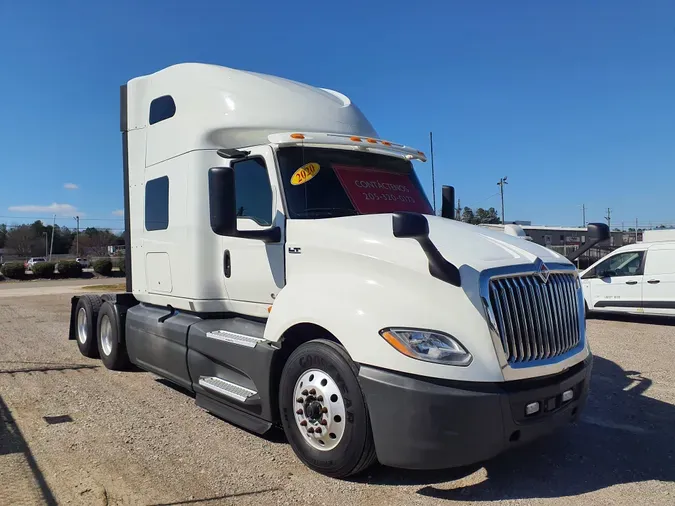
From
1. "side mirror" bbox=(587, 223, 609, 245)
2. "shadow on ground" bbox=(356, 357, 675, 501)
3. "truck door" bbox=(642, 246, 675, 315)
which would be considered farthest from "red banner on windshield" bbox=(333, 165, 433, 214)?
"truck door" bbox=(642, 246, 675, 315)

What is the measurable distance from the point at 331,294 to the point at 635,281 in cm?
1042

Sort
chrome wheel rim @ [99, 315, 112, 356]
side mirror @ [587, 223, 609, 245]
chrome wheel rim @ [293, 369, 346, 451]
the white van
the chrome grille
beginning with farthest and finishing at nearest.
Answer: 1. the white van
2. chrome wheel rim @ [99, 315, 112, 356]
3. side mirror @ [587, 223, 609, 245]
4. chrome wheel rim @ [293, 369, 346, 451]
5. the chrome grille

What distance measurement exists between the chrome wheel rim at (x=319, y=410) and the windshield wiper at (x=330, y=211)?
1.37 metres

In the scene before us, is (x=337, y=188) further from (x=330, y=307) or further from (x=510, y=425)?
(x=510, y=425)

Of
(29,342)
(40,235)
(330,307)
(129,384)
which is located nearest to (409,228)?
(330,307)

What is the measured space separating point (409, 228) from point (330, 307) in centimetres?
86

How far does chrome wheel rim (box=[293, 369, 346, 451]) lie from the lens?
3859mm

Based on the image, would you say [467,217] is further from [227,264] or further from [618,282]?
[227,264]

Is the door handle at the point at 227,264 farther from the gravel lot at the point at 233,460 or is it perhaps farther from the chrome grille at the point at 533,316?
the chrome grille at the point at 533,316

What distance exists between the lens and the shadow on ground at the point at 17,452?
146 inches

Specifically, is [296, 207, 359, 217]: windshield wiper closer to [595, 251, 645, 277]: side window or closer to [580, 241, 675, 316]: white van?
[580, 241, 675, 316]: white van

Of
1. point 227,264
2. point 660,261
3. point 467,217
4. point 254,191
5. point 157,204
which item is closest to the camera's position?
point 254,191

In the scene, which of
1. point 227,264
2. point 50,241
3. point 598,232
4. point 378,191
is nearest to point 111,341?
point 227,264

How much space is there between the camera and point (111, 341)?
24.5ft
